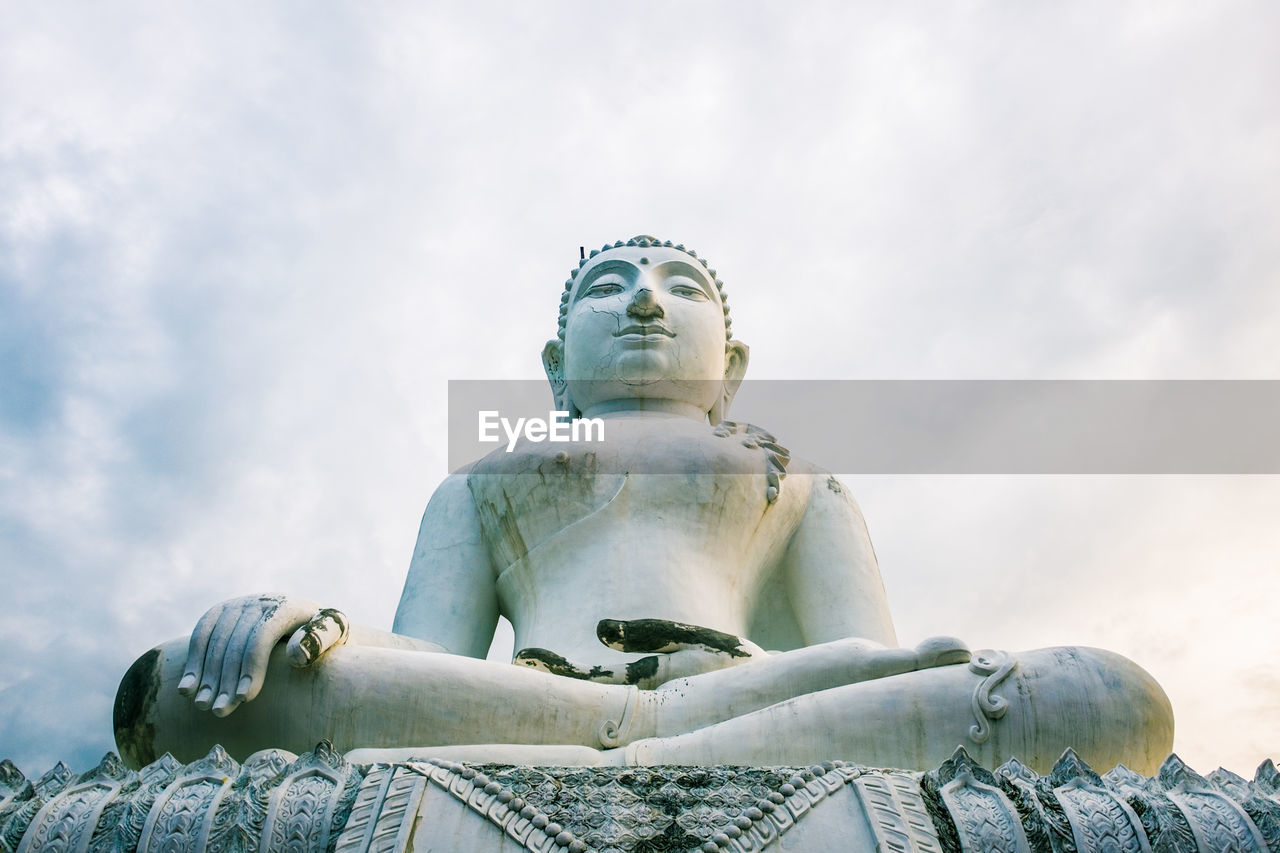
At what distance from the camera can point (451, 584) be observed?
688 centimetres

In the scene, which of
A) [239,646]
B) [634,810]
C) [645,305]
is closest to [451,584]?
[645,305]

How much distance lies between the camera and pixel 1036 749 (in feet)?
15.3

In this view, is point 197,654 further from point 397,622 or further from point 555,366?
point 555,366

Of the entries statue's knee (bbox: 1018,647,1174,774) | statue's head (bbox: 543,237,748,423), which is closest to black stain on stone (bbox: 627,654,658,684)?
statue's knee (bbox: 1018,647,1174,774)

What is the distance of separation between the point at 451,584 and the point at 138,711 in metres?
2.29

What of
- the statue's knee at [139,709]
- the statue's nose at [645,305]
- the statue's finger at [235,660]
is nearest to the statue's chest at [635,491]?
the statue's nose at [645,305]

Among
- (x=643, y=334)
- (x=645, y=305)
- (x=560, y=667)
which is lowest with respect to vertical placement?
(x=560, y=667)

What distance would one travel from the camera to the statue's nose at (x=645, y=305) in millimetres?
7488

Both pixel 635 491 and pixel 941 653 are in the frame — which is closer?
pixel 941 653

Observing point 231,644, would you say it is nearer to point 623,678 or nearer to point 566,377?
point 623,678

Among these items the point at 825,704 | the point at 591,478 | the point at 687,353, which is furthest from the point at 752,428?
the point at 825,704

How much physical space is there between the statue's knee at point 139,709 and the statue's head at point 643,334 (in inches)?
135

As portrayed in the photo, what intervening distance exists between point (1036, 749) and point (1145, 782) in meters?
1.00

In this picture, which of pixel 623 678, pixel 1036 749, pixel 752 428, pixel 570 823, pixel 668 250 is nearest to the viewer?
pixel 570 823
